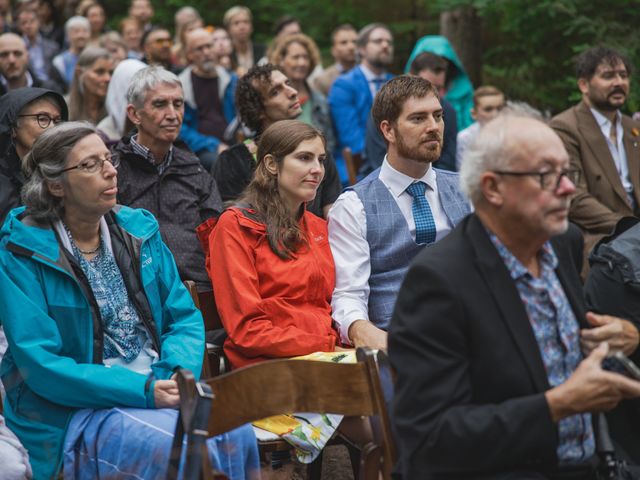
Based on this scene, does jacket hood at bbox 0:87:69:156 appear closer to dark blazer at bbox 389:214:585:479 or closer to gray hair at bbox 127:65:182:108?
gray hair at bbox 127:65:182:108

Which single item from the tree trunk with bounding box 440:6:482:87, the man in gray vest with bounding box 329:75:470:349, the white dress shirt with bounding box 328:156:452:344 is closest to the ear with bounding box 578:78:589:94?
the man in gray vest with bounding box 329:75:470:349

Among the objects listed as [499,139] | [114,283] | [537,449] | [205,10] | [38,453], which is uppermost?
[205,10]

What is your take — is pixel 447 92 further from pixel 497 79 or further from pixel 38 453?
pixel 38 453

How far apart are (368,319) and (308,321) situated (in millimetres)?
277

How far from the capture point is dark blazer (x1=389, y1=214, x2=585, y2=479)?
2.45 metres

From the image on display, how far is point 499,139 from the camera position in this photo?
8.54 ft

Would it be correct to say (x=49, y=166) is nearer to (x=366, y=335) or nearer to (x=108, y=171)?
(x=108, y=171)

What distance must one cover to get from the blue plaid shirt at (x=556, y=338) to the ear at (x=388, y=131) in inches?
70.8

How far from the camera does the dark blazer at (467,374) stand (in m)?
2.45

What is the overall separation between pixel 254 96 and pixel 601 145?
241cm

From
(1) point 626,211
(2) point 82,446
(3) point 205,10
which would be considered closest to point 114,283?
(2) point 82,446

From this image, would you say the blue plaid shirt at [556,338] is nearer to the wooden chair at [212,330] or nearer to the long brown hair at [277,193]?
the long brown hair at [277,193]

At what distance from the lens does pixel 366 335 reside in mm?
3900

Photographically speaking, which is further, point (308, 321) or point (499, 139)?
point (308, 321)
